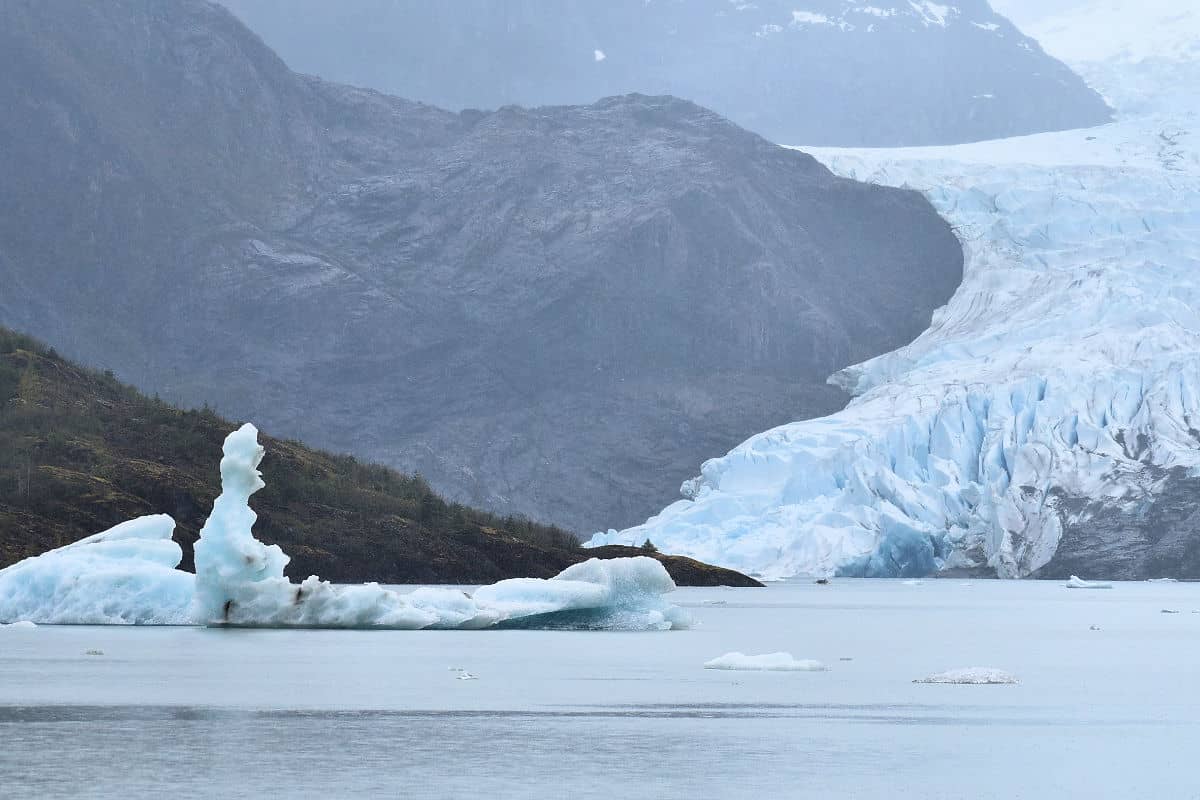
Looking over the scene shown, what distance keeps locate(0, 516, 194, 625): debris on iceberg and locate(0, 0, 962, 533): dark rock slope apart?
8051cm

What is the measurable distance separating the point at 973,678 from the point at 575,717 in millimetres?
7664

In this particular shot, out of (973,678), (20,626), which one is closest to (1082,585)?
(20,626)

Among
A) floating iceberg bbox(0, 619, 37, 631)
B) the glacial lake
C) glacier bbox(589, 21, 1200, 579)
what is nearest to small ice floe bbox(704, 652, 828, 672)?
the glacial lake

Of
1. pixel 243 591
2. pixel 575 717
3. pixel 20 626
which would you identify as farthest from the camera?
pixel 20 626

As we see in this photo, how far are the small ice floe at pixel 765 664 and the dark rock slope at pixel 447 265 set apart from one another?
296 ft

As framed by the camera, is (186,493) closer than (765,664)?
No

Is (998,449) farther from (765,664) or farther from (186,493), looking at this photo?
(765,664)

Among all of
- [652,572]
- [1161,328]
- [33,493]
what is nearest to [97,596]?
[652,572]

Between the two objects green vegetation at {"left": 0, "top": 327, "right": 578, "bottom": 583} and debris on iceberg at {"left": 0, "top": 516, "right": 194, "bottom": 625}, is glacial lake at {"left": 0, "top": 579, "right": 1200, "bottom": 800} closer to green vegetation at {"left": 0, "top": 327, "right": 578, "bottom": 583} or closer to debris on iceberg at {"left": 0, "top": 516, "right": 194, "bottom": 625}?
debris on iceberg at {"left": 0, "top": 516, "right": 194, "bottom": 625}

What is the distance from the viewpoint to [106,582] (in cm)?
3788

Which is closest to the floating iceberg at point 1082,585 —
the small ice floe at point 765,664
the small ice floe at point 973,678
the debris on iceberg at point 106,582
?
the debris on iceberg at point 106,582

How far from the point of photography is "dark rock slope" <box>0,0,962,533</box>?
416ft

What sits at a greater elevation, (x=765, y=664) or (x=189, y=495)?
(x=189, y=495)

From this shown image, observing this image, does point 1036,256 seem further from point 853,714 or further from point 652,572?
point 853,714
